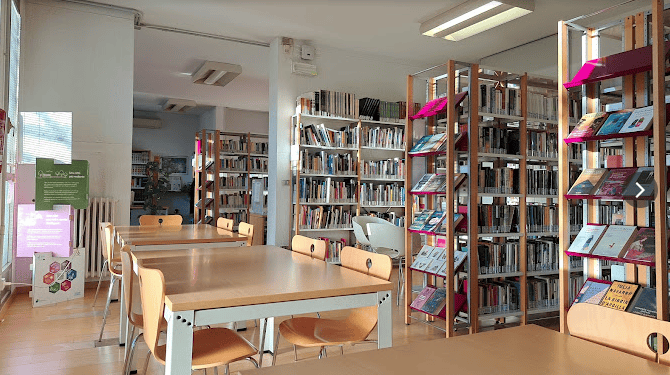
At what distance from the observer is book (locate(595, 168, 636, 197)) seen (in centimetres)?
246

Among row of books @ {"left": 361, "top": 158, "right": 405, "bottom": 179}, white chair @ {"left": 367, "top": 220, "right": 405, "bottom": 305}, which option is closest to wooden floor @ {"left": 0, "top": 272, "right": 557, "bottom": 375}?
white chair @ {"left": 367, "top": 220, "right": 405, "bottom": 305}

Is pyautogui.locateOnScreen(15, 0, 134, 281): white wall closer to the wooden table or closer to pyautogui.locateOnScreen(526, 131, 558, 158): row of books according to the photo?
→ the wooden table

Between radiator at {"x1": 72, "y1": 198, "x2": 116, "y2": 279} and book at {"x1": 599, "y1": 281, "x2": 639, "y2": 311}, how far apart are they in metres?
4.87

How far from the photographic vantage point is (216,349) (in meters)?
1.98

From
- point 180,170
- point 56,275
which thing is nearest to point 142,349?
point 56,275

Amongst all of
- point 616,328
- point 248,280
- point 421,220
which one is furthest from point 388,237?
point 616,328

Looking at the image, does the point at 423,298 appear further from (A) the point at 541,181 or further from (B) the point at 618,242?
(B) the point at 618,242

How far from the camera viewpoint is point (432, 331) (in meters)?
3.97

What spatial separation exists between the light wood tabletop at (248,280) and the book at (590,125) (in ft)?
5.04

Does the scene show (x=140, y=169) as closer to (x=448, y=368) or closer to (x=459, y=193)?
(x=459, y=193)

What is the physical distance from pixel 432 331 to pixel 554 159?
1890 millimetres

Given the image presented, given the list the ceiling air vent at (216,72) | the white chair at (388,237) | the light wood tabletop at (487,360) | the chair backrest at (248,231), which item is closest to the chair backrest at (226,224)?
the chair backrest at (248,231)

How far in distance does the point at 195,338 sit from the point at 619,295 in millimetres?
2136

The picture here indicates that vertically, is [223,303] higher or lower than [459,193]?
lower
